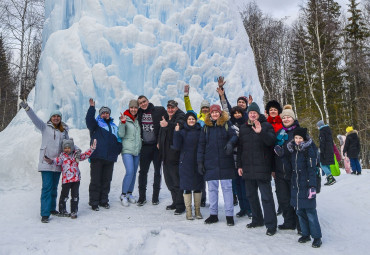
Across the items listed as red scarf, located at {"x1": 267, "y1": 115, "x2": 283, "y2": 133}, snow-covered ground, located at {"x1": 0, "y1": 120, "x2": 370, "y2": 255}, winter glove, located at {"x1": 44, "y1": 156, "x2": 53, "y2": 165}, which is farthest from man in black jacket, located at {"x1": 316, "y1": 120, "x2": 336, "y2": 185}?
winter glove, located at {"x1": 44, "y1": 156, "x2": 53, "y2": 165}

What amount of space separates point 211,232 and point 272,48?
1740cm

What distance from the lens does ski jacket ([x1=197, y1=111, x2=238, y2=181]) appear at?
3736 mm

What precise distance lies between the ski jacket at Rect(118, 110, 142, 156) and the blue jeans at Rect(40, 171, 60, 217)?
1133 mm

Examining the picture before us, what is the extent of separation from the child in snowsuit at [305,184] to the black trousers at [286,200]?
27 centimetres

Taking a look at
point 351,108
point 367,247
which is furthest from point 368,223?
point 351,108

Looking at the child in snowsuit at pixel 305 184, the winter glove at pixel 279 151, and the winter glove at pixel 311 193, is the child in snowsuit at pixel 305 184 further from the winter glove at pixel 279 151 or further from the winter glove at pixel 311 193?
the winter glove at pixel 279 151

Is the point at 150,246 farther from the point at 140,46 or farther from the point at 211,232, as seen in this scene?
the point at 140,46

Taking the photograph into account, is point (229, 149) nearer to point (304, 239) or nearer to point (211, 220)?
point (211, 220)

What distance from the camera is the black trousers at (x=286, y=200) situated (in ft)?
11.7

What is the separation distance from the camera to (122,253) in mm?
2701

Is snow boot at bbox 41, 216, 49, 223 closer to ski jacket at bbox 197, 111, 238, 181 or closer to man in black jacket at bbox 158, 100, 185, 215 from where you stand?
man in black jacket at bbox 158, 100, 185, 215

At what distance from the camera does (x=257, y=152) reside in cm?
357

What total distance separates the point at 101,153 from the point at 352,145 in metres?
7.49

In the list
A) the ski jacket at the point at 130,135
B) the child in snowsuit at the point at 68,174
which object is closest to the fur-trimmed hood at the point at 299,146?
the ski jacket at the point at 130,135
